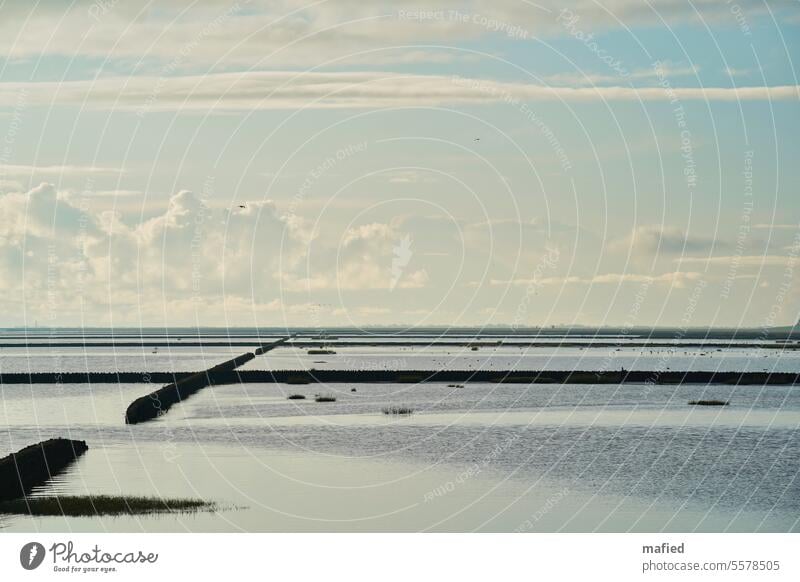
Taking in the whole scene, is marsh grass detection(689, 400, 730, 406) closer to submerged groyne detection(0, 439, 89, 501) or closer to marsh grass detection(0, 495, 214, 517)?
submerged groyne detection(0, 439, 89, 501)

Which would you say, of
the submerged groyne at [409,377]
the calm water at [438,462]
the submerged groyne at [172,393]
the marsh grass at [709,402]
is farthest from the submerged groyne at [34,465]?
the submerged groyne at [409,377]

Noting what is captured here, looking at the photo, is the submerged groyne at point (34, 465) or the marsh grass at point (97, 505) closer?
the marsh grass at point (97, 505)

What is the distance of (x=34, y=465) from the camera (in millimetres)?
56625

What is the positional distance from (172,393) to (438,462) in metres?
48.7

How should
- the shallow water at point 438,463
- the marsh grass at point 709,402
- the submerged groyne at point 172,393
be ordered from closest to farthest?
the shallow water at point 438,463 < the submerged groyne at point 172,393 < the marsh grass at point 709,402

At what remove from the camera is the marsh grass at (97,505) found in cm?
4775
